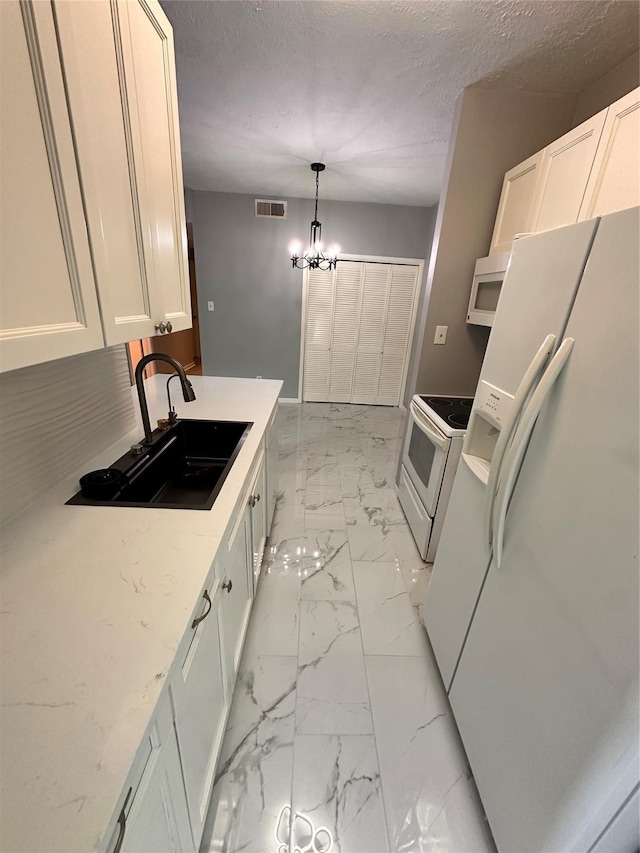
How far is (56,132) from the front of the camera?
2.18 feet

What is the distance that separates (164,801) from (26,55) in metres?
1.44

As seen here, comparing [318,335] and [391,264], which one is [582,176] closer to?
[391,264]

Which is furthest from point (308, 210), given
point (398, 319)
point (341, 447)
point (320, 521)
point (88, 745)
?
point (88, 745)

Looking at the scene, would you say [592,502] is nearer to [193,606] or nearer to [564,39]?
[193,606]

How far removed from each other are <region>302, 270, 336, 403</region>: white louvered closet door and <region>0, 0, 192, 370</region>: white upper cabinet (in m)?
3.40

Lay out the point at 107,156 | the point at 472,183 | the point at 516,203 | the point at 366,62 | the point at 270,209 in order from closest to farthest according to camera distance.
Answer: the point at 107,156
the point at 366,62
the point at 516,203
the point at 472,183
the point at 270,209

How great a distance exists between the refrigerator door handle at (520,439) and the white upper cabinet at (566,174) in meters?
0.85

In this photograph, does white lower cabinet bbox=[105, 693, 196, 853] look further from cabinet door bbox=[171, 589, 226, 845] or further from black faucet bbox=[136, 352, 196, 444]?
black faucet bbox=[136, 352, 196, 444]

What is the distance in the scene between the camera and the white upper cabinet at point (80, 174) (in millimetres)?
602

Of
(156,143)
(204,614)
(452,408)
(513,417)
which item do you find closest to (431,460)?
(452,408)

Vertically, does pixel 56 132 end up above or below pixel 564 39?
below

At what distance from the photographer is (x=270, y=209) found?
4145mm

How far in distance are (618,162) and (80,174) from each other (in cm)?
182

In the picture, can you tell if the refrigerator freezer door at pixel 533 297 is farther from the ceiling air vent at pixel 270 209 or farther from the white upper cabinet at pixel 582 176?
the ceiling air vent at pixel 270 209
